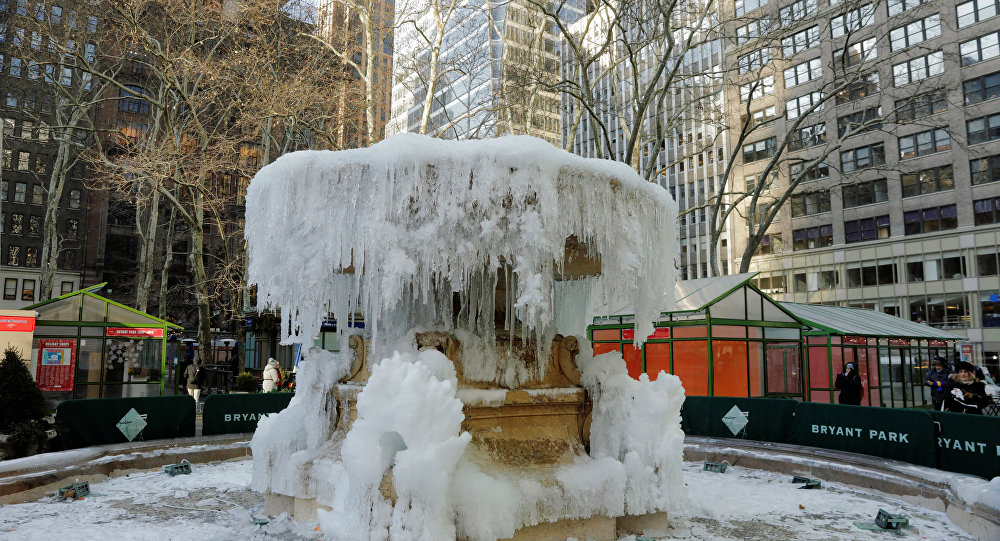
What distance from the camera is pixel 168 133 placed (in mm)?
20344

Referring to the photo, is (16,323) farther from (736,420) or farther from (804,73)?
(804,73)

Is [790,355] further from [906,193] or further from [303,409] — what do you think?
[906,193]

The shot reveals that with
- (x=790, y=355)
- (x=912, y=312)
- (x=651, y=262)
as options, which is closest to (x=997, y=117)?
(x=912, y=312)

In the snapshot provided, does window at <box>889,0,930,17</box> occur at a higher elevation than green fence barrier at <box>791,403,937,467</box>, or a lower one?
higher

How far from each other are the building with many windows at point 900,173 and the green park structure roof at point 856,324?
40.3ft

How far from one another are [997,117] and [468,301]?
45.2 metres

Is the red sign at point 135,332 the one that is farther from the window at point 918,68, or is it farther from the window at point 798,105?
the window at point 798,105

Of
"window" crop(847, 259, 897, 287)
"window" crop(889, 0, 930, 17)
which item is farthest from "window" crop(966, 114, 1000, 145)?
"window" crop(847, 259, 897, 287)

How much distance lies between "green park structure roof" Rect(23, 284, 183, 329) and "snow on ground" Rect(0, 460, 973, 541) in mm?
10838

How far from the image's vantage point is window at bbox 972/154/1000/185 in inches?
1548

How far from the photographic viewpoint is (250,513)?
6.76 metres

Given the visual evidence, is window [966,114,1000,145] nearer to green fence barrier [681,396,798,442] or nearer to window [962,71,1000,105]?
window [962,71,1000,105]

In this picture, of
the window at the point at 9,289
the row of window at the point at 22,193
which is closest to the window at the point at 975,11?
the row of window at the point at 22,193

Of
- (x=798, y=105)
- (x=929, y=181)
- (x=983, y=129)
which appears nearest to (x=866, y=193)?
(x=929, y=181)
